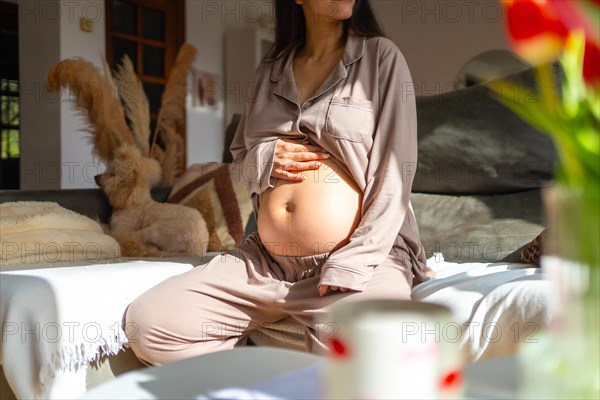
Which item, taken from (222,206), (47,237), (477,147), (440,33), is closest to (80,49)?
(440,33)

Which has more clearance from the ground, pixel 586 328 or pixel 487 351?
pixel 586 328

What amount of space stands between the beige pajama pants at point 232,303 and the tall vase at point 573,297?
0.87 meters

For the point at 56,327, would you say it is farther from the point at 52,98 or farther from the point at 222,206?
the point at 52,98

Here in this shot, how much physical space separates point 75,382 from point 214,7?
15.6 ft

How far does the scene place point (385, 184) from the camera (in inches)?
55.1

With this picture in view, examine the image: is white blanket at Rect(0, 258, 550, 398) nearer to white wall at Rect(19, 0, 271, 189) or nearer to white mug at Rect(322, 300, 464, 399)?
white mug at Rect(322, 300, 464, 399)

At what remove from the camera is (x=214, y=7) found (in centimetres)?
563

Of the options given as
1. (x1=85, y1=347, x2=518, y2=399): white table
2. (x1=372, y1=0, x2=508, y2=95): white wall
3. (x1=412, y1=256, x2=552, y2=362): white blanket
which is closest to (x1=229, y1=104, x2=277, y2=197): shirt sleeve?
(x1=412, y1=256, x2=552, y2=362): white blanket

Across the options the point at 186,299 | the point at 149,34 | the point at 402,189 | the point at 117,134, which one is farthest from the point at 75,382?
the point at 149,34

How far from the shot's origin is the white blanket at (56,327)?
133cm

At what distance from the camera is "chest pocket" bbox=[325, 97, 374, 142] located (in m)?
1.47

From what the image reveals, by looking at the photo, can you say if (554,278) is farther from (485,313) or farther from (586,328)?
(485,313)

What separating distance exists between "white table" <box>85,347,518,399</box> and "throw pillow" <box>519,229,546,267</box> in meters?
0.97

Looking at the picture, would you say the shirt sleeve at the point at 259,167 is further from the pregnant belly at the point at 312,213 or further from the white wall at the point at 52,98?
the white wall at the point at 52,98
